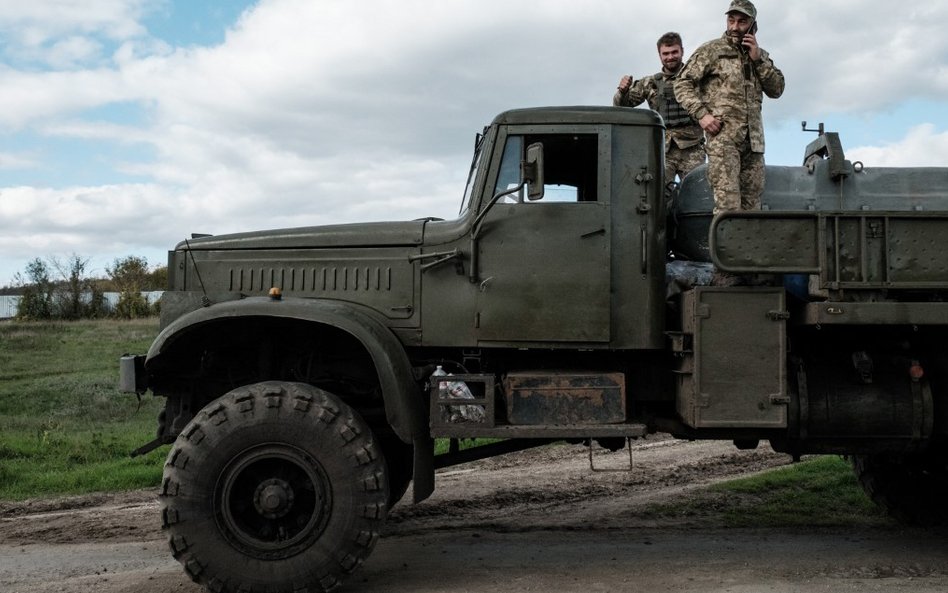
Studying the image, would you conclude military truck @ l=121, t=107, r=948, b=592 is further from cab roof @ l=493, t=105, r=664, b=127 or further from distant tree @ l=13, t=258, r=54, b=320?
distant tree @ l=13, t=258, r=54, b=320

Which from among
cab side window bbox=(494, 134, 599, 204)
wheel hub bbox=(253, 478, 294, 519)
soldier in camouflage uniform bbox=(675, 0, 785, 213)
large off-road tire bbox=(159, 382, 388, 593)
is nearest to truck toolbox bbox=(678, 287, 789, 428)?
soldier in camouflage uniform bbox=(675, 0, 785, 213)

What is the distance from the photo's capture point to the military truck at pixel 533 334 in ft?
15.7

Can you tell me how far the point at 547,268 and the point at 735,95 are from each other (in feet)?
5.45

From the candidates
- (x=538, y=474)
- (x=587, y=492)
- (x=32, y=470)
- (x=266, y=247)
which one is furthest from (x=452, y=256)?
(x=32, y=470)

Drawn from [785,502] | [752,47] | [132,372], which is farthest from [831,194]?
[132,372]

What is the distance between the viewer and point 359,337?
4.84 metres

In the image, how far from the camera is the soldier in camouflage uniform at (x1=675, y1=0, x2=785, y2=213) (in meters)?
5.43

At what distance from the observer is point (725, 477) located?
8219 mm

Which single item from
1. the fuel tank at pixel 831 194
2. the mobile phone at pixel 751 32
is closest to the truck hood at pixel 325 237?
the fuel tank at pixel 831 194

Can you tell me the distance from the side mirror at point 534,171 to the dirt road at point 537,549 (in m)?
2.13

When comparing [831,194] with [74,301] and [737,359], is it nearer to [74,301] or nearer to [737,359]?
[737,359]

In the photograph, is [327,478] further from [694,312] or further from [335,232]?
[694,312]

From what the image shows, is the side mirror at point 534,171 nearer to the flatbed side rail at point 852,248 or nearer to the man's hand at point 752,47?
the flatbed side rail at point 852,248

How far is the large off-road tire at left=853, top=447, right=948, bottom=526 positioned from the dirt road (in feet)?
0.53
